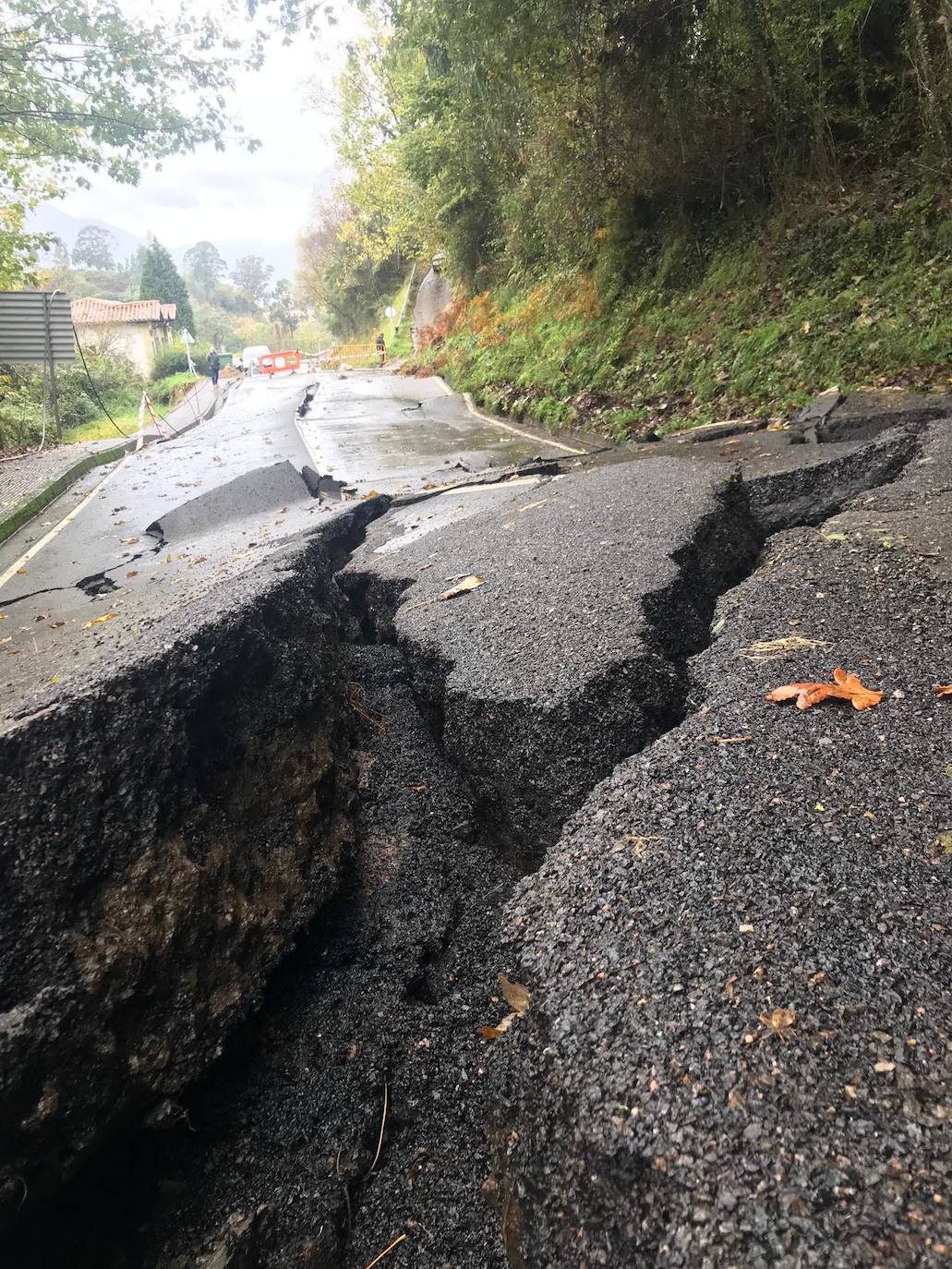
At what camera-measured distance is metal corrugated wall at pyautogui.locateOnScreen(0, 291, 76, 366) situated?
48.0 ft

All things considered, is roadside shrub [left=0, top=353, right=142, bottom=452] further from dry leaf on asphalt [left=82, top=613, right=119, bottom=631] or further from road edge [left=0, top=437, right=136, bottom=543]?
dry leaf on asphalt [left=82, top=613, right=119, bottom=631]

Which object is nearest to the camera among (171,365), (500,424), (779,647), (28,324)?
(779,647)

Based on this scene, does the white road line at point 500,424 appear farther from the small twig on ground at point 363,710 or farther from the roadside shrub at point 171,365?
the roadside shrub at point 171,365

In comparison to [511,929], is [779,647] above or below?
above

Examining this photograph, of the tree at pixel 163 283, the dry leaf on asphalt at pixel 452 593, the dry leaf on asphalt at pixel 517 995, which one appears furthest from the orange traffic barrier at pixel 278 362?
the dry leaf on asphalt at pixel 517 995

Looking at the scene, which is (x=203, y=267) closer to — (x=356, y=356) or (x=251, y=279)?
(x=251, y=279)

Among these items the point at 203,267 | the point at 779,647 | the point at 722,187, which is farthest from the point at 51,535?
the point at 203,267

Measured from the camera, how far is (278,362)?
43406 mm

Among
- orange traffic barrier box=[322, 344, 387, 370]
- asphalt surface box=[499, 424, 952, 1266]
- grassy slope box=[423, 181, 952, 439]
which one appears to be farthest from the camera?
orange traffic barrier box=[322, 344, 387, 370]

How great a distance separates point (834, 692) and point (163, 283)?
2837 inches

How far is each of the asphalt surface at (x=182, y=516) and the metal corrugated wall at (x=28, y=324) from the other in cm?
319

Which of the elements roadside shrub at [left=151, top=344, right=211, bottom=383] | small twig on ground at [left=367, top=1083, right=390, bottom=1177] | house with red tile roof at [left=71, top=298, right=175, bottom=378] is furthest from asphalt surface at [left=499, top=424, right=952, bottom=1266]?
house with red tile roof at [left=71, top=298, right=175, bottom=378]

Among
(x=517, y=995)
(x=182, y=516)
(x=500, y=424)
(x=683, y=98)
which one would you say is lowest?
(x=517, y=995)

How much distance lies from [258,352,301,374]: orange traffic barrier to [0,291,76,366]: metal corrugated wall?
2775cm
